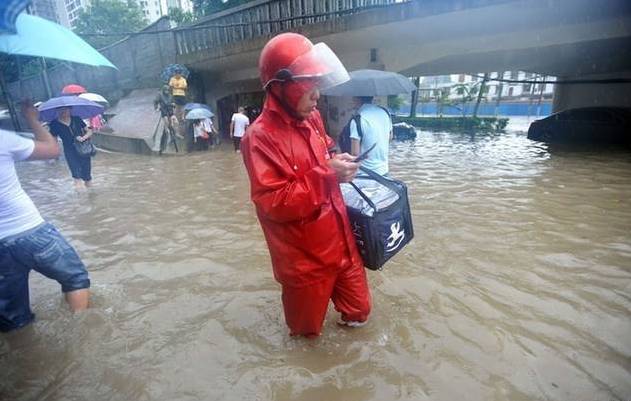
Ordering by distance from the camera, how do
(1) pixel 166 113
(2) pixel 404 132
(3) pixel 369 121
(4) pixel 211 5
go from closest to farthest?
(3) pixel 369 121 → (1) pixel 166 113 → (2) pixel 404 132 → (4) pixel 211 5

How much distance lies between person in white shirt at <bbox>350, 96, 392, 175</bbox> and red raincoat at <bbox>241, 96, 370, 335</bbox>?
1109mm

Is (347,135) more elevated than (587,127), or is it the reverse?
(347,135)

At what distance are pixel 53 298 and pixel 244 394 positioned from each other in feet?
7.38

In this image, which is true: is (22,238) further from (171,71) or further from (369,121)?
(171,71)

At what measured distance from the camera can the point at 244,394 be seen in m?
2.09

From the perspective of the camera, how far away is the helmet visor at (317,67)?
5.65ft

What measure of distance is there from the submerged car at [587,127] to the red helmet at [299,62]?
13156 millimetres

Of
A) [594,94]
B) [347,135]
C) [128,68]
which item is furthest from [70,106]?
[594,94]

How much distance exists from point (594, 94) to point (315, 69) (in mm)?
16147

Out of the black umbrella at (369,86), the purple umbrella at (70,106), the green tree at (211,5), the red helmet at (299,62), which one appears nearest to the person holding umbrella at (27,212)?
the red helmet at (299,62)

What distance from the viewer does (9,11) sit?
171 centimetres

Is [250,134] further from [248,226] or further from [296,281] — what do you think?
[248,226]

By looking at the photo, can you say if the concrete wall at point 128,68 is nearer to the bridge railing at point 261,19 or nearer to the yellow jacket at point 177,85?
the bridge railing at point 261,19

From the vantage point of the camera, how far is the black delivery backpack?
6.78ft
